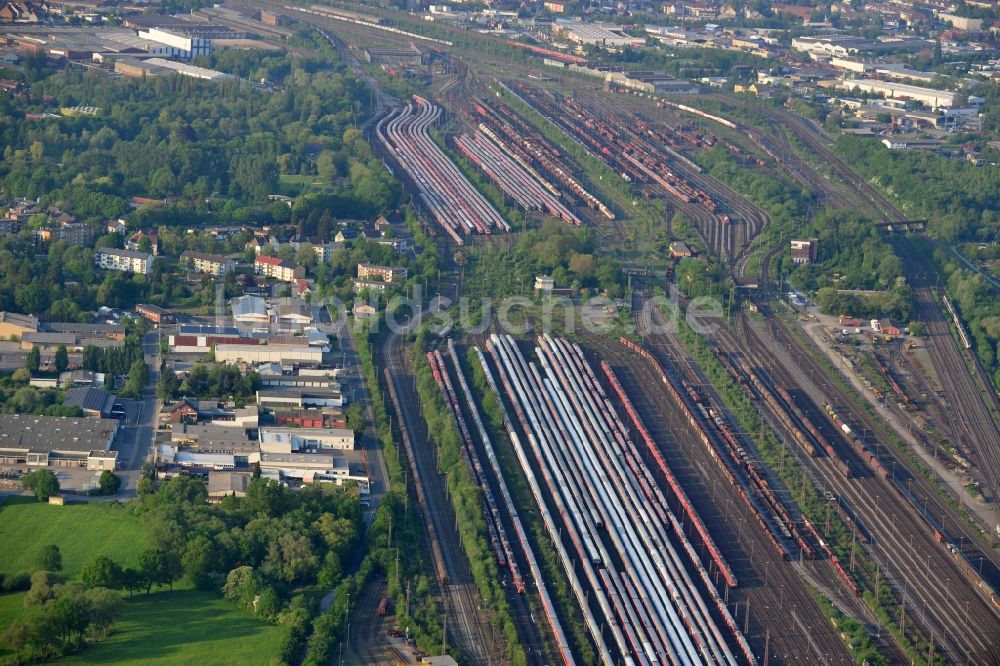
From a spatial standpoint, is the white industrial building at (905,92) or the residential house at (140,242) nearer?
the residential house at (140,242)

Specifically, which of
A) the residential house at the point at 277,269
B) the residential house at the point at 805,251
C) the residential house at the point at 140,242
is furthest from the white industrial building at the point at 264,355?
the residential house at the point at 805,251

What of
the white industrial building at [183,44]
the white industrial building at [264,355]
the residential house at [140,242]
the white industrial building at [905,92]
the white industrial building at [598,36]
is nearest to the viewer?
the white industrial building at [264,355]

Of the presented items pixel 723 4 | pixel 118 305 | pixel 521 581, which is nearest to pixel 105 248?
pixel 118 305

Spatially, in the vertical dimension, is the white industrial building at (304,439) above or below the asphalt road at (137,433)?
above

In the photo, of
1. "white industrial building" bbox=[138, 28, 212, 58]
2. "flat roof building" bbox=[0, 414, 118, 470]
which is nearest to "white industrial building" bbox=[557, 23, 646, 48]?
"white industrial building" bbox=[138, 28, 212, 58]

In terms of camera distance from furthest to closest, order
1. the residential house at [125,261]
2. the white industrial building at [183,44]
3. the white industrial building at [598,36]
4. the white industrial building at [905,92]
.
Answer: the white industrial building at [598,36] < the white industrial building at [183,44] < the white industrial building at [905,92] < the residential house at [125,261]

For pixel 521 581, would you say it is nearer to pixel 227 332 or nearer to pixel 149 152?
pixel 227 332

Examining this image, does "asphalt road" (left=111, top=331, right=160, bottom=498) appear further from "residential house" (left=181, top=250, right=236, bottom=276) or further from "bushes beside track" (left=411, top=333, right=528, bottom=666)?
"residential house" (left=181, top=250, right=236, bottom=276)

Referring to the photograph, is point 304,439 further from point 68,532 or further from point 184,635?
point 184,635

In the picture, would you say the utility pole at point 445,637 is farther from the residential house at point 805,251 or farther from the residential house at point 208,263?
the residential house at point 805,251
